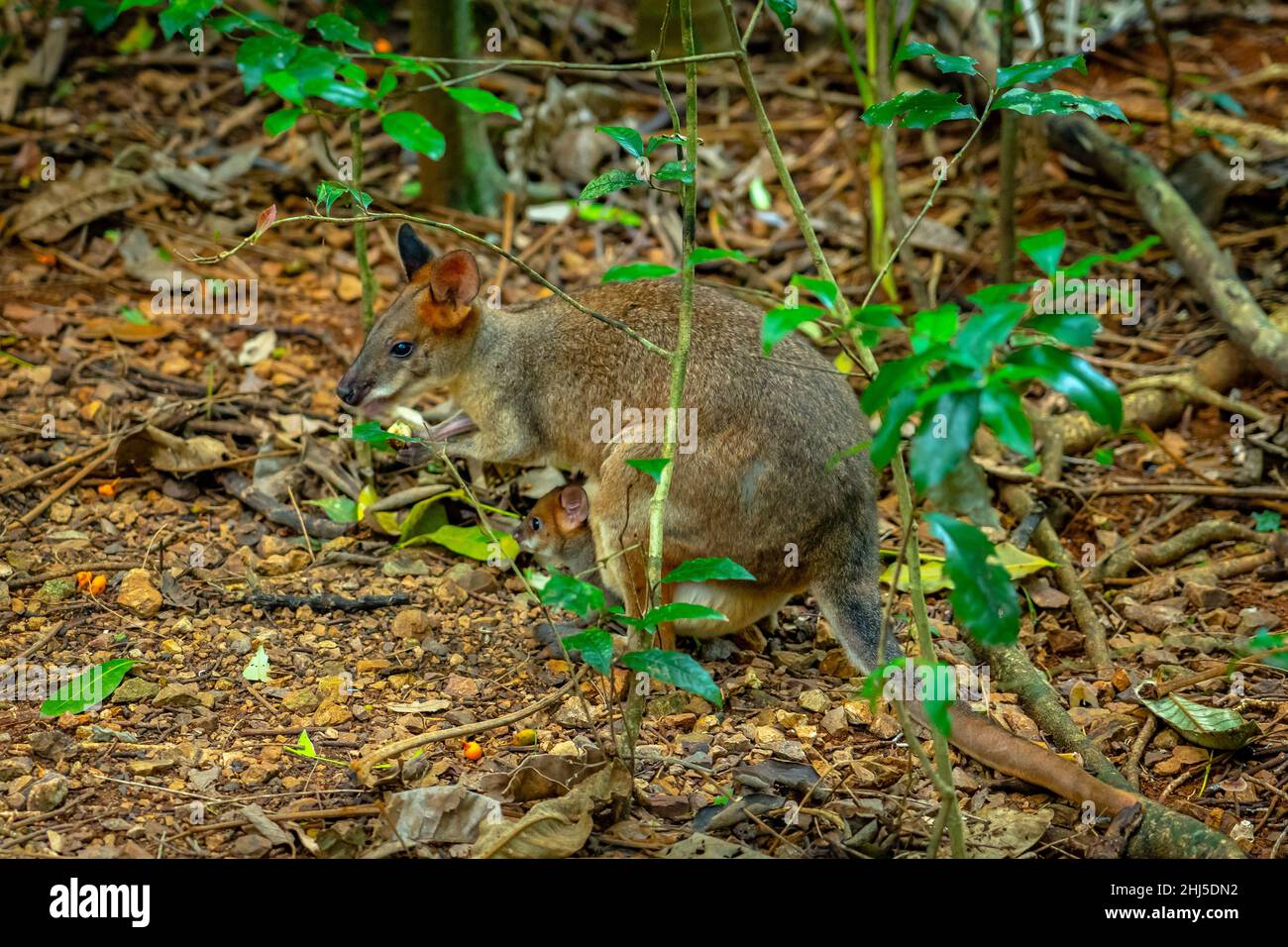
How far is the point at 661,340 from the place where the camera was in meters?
5.70

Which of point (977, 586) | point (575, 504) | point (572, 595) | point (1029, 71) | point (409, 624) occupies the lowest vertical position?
point (409, 624)

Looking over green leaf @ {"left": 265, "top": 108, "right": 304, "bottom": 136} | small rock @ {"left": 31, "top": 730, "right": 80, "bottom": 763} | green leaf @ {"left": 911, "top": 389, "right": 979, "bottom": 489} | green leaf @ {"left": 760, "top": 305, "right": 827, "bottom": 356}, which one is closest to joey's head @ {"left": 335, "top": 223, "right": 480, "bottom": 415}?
green leaf @ {"left": 265, "top": 108, "right": 304, "bottom": 136}

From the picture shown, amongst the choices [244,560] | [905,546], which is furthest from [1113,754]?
[244,560]

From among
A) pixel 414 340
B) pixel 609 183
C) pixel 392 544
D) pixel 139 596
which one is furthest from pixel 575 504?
pixel 609 183

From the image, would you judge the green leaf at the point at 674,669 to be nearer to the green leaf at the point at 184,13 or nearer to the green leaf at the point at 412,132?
Result: the green leaf at the point at 412,132

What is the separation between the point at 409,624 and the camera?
18.1 ft

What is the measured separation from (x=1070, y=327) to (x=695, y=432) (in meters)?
2.30

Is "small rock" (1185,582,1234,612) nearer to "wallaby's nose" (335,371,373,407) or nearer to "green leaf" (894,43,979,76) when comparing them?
"green leaf" (894,43,979,76)

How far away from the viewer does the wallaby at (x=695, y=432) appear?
5.21m

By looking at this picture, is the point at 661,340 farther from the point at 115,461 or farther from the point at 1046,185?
the point at 1046,185

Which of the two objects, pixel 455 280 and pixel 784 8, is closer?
pixel 784 8

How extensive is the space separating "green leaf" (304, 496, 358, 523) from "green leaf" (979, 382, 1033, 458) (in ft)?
12.7

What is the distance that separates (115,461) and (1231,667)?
494cm

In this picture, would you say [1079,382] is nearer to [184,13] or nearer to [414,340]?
[184,13]
